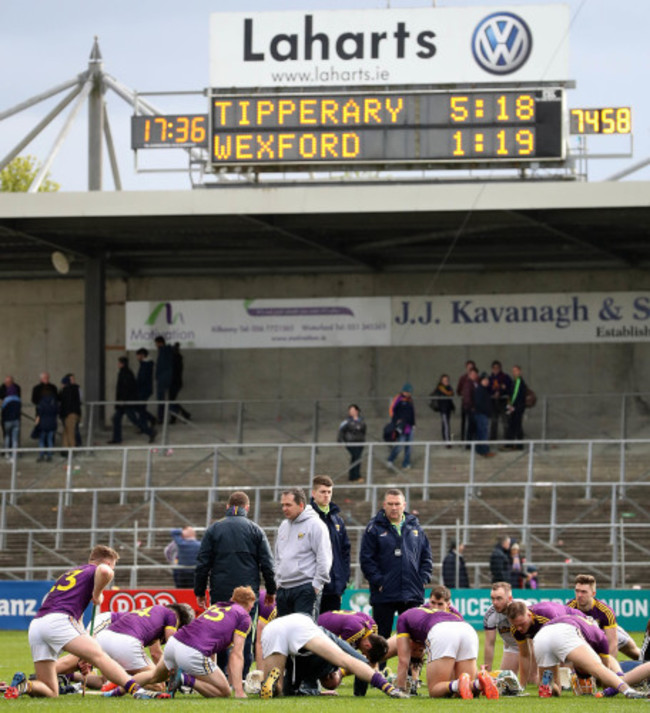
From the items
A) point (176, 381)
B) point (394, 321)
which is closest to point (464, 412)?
point (394, 321)

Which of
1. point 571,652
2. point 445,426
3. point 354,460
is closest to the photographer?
point 571,652

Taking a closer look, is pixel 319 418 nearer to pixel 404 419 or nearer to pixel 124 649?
pixel 404 419

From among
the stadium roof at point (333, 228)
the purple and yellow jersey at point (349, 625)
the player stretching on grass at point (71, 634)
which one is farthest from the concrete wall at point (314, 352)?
the player stretching on grass at point (71, 634)

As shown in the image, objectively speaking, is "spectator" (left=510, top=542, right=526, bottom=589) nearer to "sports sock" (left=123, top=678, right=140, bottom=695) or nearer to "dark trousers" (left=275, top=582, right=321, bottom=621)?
"dark trousers" (left=275, top=582, right=321, bottom=621)

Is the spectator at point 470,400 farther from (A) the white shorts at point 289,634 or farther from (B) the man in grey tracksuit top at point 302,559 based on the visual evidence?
(A) the white shorts at point 289,634

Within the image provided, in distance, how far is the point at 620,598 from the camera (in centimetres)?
2084

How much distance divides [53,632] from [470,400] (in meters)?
16.9

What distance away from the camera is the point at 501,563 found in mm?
21609

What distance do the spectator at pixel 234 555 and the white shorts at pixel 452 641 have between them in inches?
57.1

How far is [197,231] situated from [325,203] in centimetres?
354

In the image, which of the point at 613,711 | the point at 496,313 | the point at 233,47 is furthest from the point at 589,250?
the point at 613,711

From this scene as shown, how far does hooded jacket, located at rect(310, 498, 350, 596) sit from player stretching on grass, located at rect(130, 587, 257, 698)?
1.44m

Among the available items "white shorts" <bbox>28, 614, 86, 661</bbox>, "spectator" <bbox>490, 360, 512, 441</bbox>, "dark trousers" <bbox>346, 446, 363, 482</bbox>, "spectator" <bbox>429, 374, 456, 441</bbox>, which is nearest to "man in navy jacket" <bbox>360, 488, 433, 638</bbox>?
"white shorts" <bbox>28, 614, 86, 661</bbox>

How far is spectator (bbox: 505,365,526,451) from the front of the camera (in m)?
28.3
